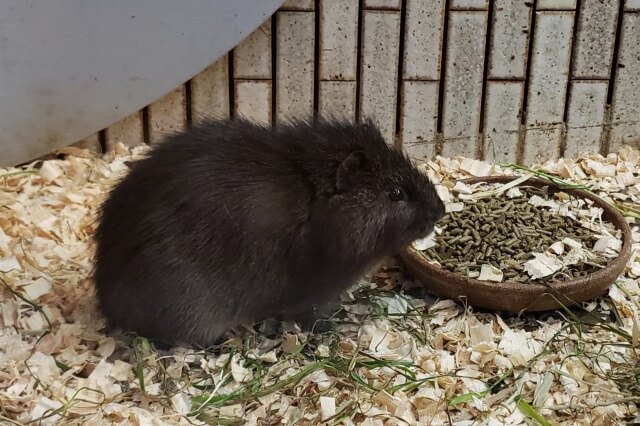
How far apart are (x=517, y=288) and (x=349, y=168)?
87 cm

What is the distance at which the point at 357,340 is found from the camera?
3234mm

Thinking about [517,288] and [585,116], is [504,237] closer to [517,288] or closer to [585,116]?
[517,288]

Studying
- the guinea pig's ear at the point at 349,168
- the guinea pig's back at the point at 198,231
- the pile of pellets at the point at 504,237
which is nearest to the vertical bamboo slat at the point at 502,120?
the pile of pellets at the point at 504,237

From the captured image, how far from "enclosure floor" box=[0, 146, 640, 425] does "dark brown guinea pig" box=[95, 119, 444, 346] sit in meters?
0.18

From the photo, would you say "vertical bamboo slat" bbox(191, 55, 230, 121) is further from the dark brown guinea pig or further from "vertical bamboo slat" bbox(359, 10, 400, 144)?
the dark brown guinea pig

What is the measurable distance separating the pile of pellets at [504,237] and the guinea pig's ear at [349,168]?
72 cm

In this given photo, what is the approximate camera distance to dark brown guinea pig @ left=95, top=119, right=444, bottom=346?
2.91 m

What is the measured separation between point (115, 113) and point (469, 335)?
2.27 meters

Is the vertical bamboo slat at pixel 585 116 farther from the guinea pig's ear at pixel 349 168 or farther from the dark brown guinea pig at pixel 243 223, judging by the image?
the guinea pig's ear at pixel 349 168

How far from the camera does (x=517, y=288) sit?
322 cm

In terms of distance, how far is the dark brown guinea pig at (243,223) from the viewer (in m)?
2.91

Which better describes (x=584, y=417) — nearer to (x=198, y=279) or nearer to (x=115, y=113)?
(x=198, y=279)

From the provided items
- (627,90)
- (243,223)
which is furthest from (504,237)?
(627,90)

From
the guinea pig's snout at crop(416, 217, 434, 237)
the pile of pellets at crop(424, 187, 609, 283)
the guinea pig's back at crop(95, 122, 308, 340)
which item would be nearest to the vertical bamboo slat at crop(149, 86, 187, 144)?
the guinea pig's back at crop(95, 122, 308, 340)
